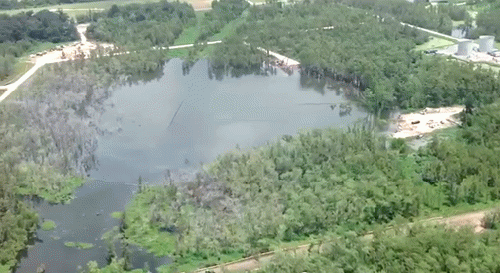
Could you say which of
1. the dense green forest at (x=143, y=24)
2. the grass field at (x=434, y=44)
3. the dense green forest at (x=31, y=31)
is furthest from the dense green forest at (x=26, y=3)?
the grass field at (x=434, y=44)

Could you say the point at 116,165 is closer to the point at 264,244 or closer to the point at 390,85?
the point at 264,244

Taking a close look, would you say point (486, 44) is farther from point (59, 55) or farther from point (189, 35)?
point (59, 55)

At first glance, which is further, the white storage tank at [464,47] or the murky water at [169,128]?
the white storage tank at [464,47]

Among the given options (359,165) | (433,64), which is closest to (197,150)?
(359,165)

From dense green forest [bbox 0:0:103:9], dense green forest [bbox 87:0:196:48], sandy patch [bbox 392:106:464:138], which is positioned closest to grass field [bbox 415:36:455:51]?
sandy patch [bbox 392:106:464:138]

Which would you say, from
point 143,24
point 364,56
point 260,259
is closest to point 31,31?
point 143,24

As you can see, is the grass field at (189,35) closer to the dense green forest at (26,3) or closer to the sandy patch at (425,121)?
the dense green forest at (26,3)
